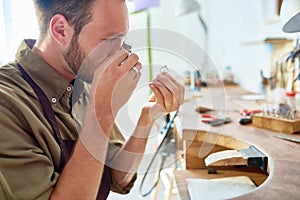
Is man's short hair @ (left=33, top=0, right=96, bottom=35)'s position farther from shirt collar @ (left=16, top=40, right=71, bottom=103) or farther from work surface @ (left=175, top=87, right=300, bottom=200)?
work surface @ (left=175, top=87, right=300, bottom=200)

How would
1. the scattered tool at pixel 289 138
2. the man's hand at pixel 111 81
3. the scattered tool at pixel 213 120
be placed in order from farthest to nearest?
1. the scattered tool at pixel 213 120
2. the scattered tool at pixel 289 138
3. the man's hand at pixel 111 81

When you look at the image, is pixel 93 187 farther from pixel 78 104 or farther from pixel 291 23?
pixel 291 23

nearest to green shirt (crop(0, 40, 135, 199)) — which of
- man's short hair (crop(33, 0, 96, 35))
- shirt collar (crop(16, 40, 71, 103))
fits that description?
shirt collar (crop(16, 40, 71, 103))

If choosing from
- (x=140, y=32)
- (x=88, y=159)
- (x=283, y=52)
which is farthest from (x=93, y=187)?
(x=283, y=52)

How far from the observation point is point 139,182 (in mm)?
1236

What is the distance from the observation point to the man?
1.67ft

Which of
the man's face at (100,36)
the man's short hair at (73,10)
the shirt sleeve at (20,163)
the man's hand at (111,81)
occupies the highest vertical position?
the man's short hair at (73,10)

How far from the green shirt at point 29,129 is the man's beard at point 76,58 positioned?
39 millimetres

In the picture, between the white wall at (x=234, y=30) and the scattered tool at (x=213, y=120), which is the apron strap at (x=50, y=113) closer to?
the scattered tool at (x=213, y=120)

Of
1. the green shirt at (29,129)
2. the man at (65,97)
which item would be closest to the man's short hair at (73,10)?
the man at (65,97)

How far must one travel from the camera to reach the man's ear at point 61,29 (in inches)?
25.0

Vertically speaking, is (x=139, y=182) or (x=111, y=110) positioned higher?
(x=111, y=110)

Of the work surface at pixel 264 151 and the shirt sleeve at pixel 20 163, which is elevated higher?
the shirt sleeve at pixel 20 163

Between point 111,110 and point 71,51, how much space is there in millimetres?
167
